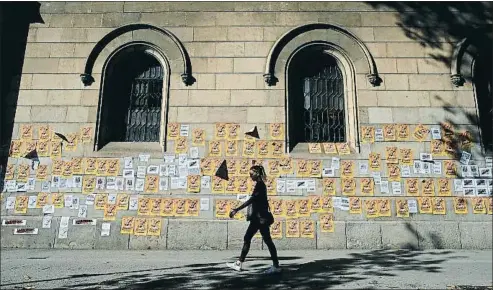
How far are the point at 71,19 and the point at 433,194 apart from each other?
10.4 m

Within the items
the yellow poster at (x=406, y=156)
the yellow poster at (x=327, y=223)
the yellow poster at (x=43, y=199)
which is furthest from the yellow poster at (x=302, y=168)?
the yellow poster at (x=43, y=199)

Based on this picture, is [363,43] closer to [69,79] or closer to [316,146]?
[316,146]

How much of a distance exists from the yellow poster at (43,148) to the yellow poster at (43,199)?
Result: 968 millimetres

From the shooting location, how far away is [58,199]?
8211mm

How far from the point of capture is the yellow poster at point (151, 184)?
823cm

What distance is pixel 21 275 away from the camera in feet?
18.8

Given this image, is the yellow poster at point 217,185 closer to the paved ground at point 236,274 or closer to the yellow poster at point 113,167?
the paved ground at point 236,274


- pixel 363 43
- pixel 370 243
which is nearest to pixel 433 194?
pixel 370 243

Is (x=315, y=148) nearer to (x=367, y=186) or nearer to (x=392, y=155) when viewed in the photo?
(x=367, y=186)

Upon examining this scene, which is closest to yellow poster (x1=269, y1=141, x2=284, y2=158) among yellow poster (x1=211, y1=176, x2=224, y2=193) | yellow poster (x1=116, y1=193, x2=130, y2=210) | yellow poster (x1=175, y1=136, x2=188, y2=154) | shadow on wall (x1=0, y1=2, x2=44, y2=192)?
yellow poster (x1=211, y1=176, x2=224, y2=193)

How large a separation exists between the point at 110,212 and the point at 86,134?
2.06 meters

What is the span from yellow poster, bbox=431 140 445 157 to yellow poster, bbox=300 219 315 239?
3488 millimetres

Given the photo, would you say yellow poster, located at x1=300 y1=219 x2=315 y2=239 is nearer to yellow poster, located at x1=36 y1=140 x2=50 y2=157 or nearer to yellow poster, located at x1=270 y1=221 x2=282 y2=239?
yellow poster, located at x1=270 y1=221 x2=282 y2=239

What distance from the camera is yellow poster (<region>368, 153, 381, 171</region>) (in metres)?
8.30
